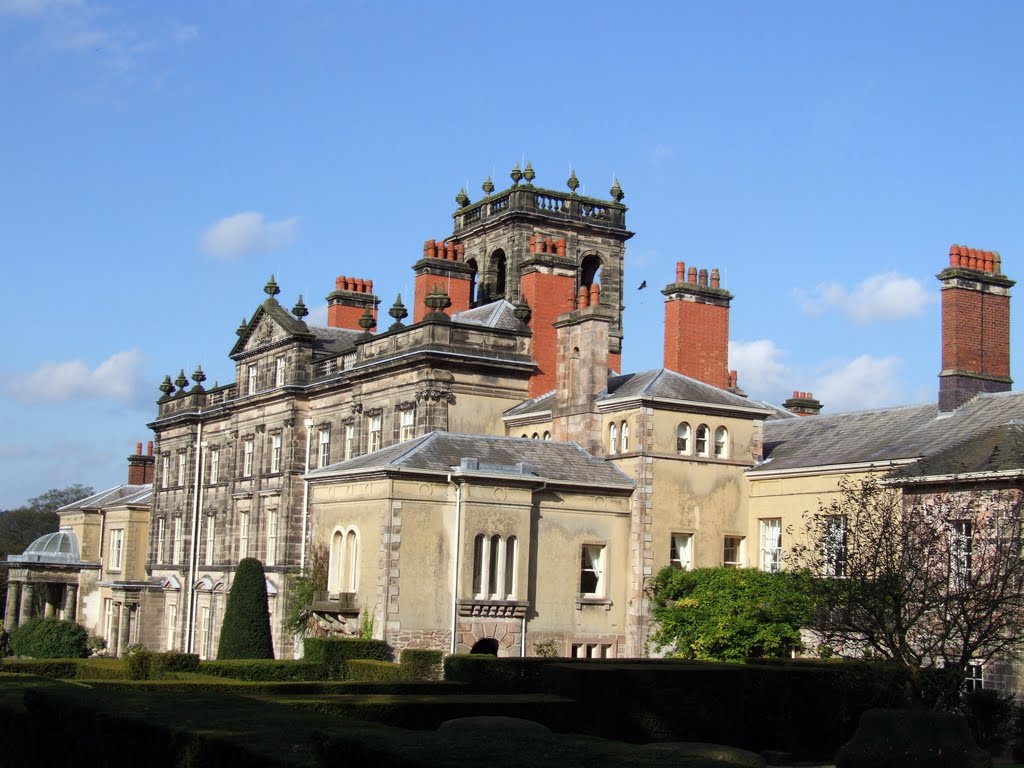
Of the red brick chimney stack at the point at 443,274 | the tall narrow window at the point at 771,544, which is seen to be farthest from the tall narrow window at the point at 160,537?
the tall narrow window at the point at 771,544

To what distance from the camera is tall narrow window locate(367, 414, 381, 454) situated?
142 ft

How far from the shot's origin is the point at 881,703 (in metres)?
27.0

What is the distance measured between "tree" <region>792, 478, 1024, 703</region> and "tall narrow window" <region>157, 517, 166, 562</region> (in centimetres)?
4175

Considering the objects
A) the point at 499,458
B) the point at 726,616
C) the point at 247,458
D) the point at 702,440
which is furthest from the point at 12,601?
the point at 726,616

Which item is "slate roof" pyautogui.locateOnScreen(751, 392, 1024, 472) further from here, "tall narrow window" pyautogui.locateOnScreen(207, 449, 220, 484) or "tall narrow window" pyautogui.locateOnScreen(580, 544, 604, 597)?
"tall narrow window" pyautogui.locateOnScreen(207, 449, 220, 484)

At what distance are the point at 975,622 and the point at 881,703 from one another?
196 inches

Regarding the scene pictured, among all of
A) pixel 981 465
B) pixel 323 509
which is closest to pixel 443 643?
pixel 323 509

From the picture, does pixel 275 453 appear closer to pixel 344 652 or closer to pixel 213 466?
pixel 213 466

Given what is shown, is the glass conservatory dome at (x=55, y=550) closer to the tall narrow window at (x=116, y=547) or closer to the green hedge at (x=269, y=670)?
the tall narrow window at (x=116, y=547)

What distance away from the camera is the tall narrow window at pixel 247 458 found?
175 ft

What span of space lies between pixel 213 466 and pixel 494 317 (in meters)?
19.2

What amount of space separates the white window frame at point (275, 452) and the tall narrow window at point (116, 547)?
62.1 feet

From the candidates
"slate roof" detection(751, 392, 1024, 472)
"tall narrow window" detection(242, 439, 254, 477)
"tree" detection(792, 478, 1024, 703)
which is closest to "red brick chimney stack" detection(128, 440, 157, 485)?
"tall narrow window" detection(242, 439, 254, 477)

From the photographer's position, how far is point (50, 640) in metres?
59.2
